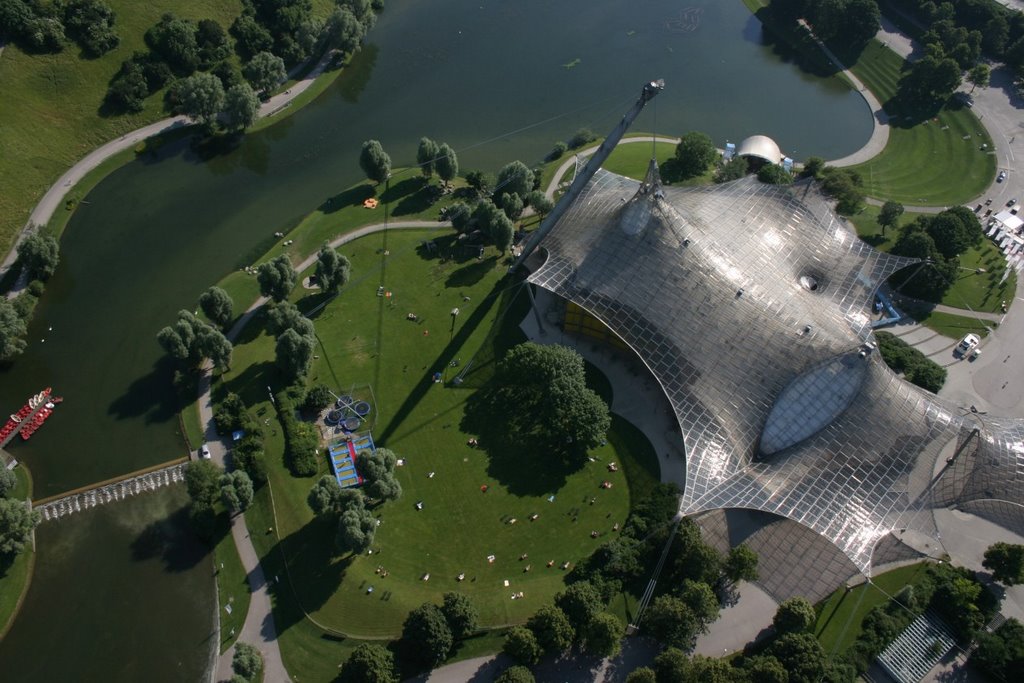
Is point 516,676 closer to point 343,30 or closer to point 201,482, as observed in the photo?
point 201,482

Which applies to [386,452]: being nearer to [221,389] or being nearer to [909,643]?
[221,389]

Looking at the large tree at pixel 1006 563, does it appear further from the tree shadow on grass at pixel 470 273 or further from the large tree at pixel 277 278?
the large tree at pixel 277 278

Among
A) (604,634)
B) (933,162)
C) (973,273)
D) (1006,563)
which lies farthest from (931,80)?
(604,634)

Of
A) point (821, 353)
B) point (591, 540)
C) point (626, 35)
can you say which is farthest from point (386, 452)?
point (626, 35)

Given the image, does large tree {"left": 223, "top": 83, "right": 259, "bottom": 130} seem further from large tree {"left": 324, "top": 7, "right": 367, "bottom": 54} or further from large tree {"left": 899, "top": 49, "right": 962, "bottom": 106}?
large tree {"left": 899, "top": 49, "right": 962, "bottom": 106}

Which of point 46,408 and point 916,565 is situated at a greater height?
point 916,565

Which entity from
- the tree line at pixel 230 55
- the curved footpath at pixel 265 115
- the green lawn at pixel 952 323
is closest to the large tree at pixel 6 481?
the curved footpath at pixel 265 115

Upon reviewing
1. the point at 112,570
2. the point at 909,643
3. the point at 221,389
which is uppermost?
the point at 909,643
